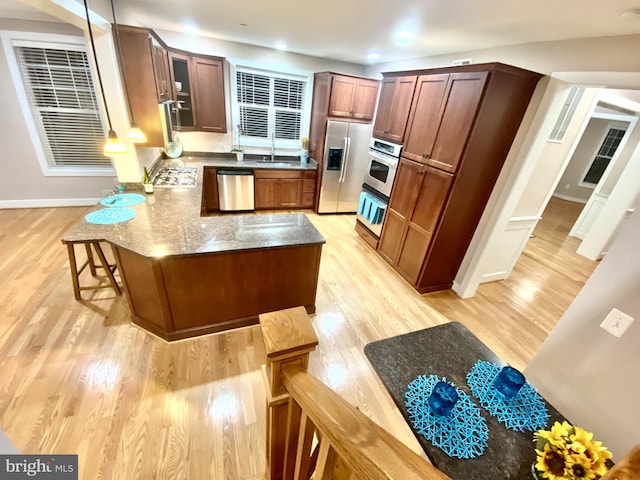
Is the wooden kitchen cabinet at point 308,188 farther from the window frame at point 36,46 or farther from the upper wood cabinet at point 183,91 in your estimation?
the window frame at point 36,46

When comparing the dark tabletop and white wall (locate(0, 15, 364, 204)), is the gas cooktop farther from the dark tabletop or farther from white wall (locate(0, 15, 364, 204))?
the dark tabletop

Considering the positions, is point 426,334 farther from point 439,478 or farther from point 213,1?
point 213,1

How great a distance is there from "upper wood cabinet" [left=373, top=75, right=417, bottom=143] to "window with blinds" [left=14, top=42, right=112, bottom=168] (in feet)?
13.7

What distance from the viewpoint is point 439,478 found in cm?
42

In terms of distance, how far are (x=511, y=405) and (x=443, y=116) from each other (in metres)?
2.42

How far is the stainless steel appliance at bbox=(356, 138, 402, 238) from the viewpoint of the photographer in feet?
11.0

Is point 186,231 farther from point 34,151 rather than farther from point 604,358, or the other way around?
point 34,151

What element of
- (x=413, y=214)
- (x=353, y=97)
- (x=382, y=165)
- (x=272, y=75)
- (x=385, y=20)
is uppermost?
(x=385, y=20)

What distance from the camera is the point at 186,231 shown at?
6.97 feet

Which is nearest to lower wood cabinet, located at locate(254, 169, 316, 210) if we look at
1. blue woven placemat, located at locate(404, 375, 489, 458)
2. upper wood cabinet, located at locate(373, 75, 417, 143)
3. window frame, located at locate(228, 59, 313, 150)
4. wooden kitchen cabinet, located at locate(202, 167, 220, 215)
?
wooden kitchen cabinet, located at locate(202, 167, 220, 215)

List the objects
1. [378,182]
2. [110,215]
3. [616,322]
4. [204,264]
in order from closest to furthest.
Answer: [616,322] < [204,264] < [110,215] < [378,182]

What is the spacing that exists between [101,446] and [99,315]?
1.24 m

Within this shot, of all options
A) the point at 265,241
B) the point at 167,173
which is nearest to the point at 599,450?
the point at 265,241

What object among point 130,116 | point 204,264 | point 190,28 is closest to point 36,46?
point 190,28
